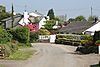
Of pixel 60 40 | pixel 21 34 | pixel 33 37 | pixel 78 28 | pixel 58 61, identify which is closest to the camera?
pixel 58 61

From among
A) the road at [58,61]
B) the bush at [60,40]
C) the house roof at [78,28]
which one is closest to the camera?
the road at [58,61]

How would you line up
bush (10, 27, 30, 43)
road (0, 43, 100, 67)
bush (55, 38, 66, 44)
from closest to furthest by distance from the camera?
road (0, 43, 100, 67)
bush (10, 27, 30, 43)
bush (55, 38, 66, 44)

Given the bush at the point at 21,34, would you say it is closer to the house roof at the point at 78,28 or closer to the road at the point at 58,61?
the road at the point at 58,61

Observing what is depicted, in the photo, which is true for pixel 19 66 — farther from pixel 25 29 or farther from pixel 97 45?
pixel 25 29

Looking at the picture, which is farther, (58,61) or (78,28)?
(78,28)

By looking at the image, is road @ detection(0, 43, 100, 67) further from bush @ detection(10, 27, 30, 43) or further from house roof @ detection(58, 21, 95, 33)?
house roof @ detection(58, 21, 95, 33)

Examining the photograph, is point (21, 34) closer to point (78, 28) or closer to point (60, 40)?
point (60, 40)

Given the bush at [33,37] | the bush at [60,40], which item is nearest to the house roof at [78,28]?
the bush at [60,40]

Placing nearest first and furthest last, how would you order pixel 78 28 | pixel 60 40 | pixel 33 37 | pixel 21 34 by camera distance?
pixel 21 34
pixel 60 40
pixel 33 37
pixel 78 28

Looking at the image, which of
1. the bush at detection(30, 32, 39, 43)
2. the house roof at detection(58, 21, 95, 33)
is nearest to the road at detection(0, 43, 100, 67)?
the bush at detection(30, 32, 39, 43)

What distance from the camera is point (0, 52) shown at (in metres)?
35.6

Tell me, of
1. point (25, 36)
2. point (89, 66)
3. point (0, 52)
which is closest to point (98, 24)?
point (25, 36)

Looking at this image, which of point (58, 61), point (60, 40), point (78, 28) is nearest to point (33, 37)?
point (60, 40)

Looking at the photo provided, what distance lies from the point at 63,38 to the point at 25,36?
19.6m
